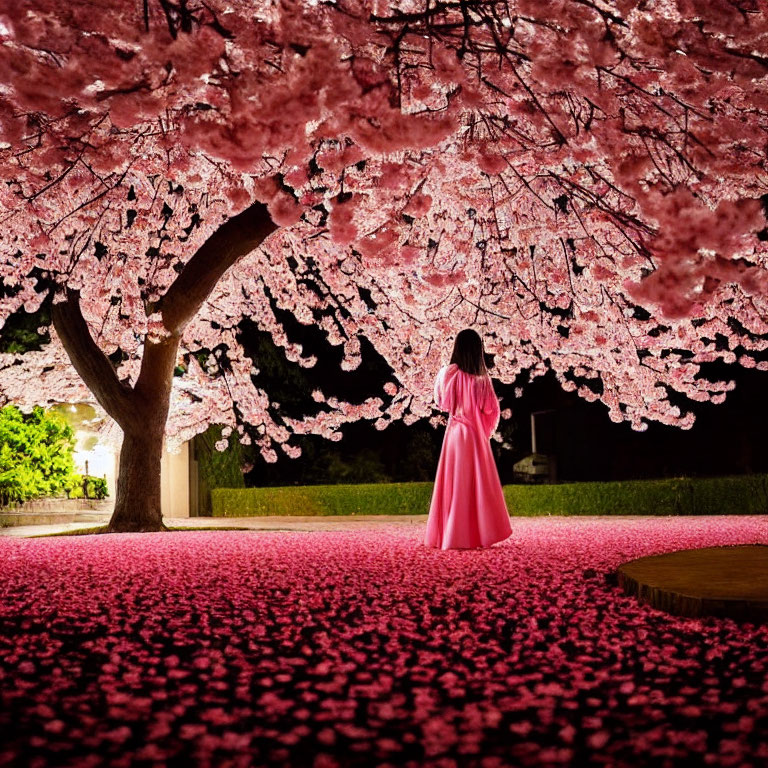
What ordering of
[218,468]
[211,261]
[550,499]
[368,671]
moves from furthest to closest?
[218,468] < [550,499] < [211,261] < [368,671]

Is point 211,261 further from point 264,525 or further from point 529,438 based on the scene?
point 529,438

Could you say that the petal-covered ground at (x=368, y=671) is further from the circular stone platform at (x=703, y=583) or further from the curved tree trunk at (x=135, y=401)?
the curved tree trunk at (x=135, y=401)

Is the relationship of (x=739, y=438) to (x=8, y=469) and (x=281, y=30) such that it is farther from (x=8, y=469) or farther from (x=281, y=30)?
(x=281, y=30)

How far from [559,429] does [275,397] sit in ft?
28.6

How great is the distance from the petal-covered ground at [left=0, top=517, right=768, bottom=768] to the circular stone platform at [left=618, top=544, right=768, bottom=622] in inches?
4.0

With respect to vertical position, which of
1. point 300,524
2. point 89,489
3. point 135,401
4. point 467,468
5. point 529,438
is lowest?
point 300,524

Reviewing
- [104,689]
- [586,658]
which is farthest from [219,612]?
[586,658]

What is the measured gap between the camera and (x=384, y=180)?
6254mm

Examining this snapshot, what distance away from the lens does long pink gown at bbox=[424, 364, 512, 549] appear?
7316 mm

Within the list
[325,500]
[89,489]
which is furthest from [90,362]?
[325,500]

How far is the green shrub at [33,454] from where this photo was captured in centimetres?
1536

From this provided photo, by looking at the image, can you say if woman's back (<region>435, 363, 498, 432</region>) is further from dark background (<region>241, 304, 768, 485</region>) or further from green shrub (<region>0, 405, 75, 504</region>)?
dark background (<region>241, 304, 768, 485</region>)

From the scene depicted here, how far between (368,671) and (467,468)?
14.0 ft

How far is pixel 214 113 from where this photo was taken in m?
4.86
